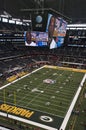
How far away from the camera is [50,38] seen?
1212 inches

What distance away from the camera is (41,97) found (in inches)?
1016

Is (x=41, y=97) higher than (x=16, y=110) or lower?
higher

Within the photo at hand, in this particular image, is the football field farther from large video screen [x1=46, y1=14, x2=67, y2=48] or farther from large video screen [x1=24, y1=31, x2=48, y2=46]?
large video screen [x1=46, y1=14, x2=67, y2=48]

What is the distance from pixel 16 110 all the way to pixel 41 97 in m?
4.95

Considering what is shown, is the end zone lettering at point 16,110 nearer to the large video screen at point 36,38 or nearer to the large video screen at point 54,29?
the large video screen at point 54,29

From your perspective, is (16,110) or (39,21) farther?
(39,21)

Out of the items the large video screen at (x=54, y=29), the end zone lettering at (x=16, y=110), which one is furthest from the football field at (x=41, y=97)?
the large video screen at (x=54, y=29)

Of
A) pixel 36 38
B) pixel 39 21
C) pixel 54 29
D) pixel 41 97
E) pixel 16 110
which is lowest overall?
pixel 16 110

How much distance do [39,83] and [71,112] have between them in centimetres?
1129

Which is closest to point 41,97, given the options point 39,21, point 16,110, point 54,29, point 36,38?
point 16,110

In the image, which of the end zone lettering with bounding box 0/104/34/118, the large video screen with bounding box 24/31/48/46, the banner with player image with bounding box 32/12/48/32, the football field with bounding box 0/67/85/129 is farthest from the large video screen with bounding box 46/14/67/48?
the end zone lettering with bounding box 0/104/34/118

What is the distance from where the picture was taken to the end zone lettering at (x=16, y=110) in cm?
2100

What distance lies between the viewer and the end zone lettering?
2100cm

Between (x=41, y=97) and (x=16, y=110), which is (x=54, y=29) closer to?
(x=41, y=97)
